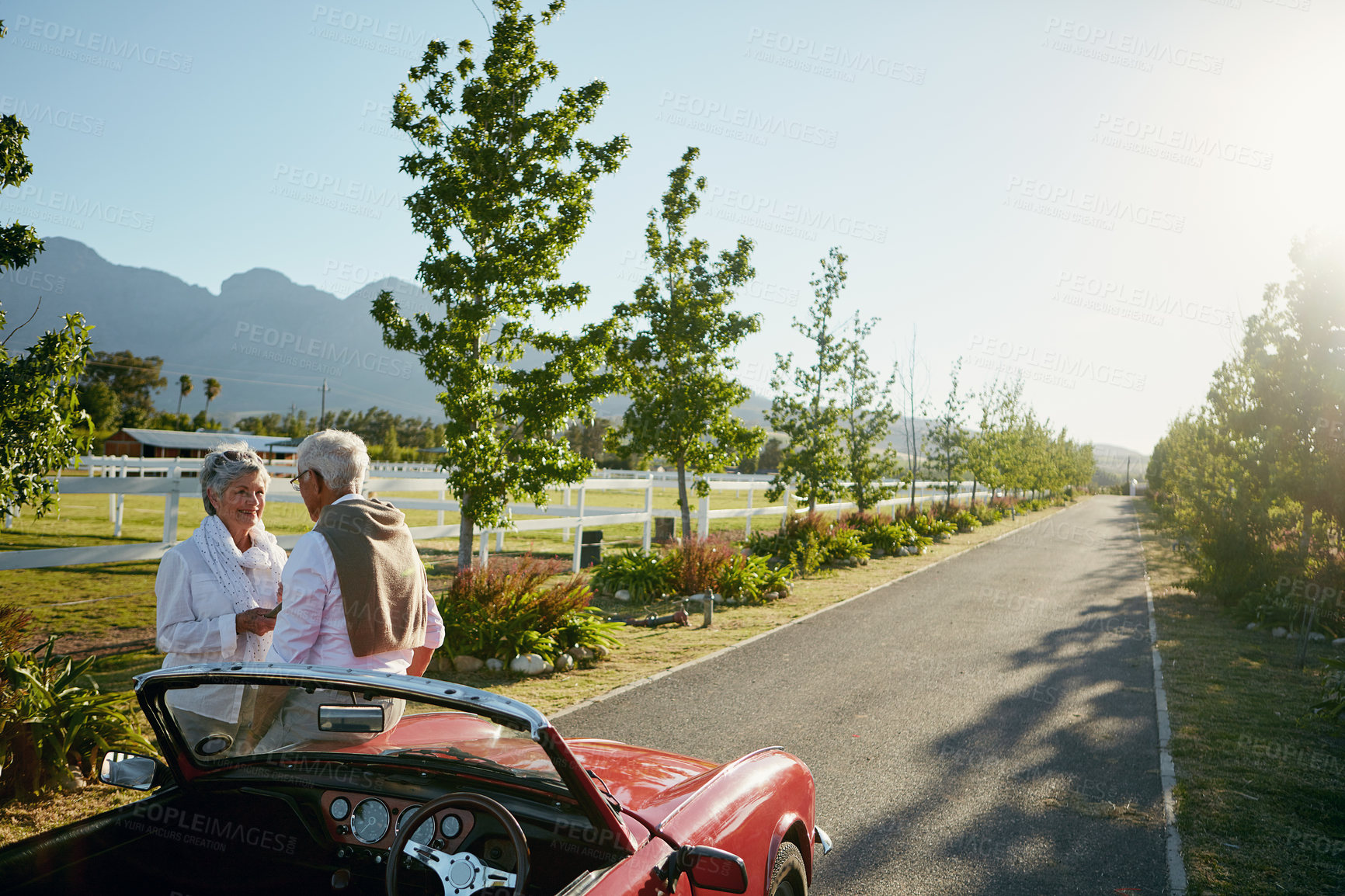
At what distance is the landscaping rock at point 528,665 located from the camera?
7.57 metres

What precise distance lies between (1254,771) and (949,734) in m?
2.08

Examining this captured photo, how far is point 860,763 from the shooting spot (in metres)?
5.53

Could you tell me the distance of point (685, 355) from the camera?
14.1 m

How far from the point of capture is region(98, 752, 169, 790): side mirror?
2.14m

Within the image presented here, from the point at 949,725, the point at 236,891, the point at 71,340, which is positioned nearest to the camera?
the point at 236,891

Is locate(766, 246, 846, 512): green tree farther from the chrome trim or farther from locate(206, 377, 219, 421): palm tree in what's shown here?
locate(206, 377, 219, 421): palm tree

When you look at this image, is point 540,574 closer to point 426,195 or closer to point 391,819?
point 426,195

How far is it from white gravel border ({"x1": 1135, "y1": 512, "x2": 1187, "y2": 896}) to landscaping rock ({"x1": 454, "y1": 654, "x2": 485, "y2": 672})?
5.60 m

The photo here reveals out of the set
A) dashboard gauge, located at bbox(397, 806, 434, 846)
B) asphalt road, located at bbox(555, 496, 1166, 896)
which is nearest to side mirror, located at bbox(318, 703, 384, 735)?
dashboard gauge, located at bbox(397, 806, 434, 846)

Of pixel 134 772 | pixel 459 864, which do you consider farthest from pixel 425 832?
pixel 134 772

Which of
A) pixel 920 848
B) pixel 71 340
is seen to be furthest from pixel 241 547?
pixel 920 848

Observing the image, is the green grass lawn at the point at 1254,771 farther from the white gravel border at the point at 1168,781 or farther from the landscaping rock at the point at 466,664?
the landscaping rock at the point at 466,664

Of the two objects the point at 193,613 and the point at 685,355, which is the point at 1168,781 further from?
the point at 685,355

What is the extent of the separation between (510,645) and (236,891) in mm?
5734
